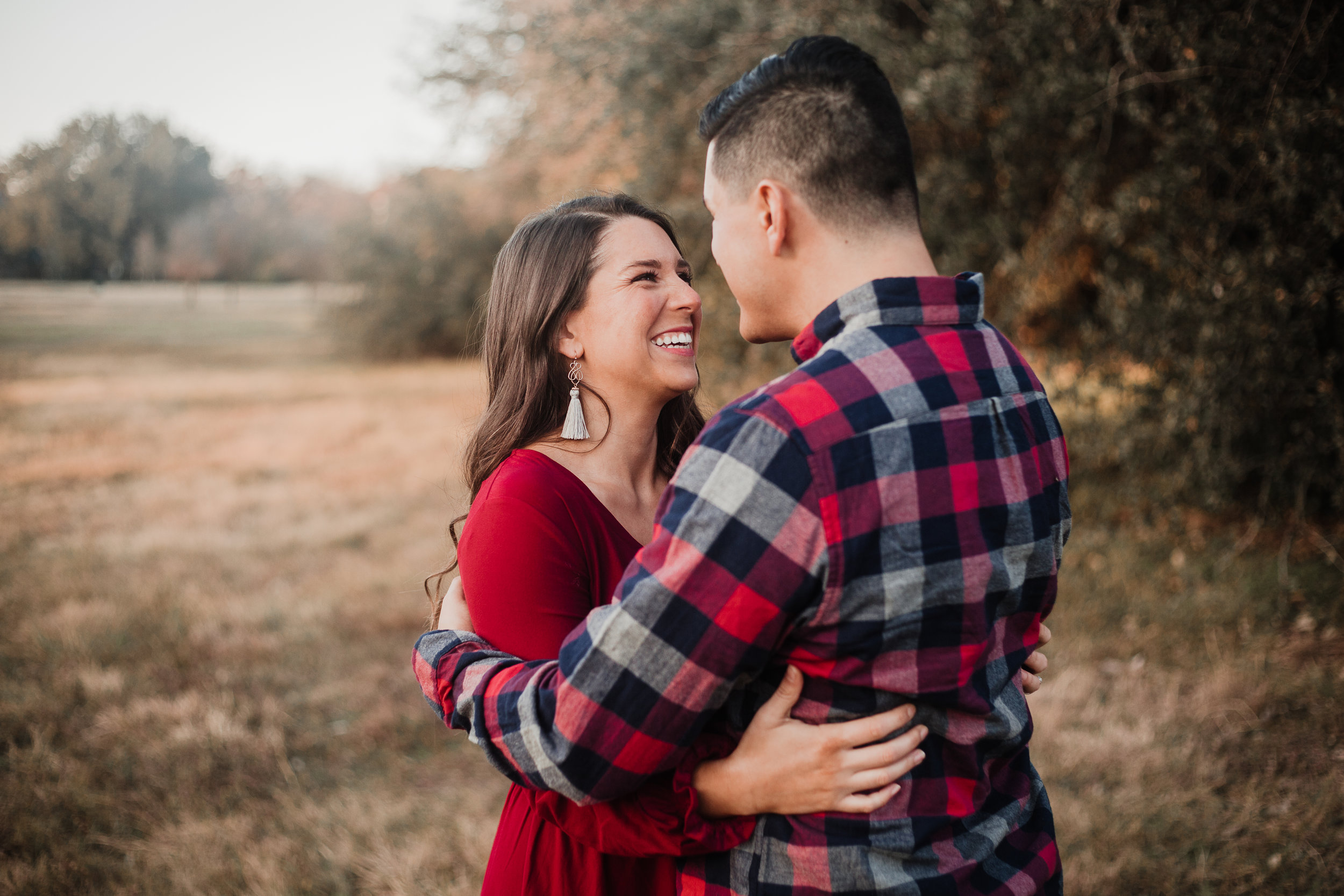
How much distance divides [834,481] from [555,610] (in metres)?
0.77

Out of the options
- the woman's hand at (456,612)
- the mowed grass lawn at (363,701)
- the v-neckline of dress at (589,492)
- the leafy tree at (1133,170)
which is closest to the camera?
the woman's hand at (456,612)

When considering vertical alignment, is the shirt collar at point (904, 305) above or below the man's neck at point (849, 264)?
below

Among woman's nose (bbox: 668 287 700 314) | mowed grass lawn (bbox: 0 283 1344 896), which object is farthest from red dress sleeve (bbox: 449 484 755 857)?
mowed grass lawn (bbox: 0 283 1344 896)

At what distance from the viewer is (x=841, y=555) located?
1175mm

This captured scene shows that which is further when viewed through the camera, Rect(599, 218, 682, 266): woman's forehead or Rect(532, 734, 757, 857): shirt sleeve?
Rect(599, 218, 682, 266): woman's forehead

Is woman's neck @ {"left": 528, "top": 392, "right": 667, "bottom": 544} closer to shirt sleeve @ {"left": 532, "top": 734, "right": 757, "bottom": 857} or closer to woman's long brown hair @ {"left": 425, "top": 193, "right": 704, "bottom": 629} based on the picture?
woman's long brown hair @ {"left": 425, "top": 193, "right": 704, "bottom": 629}

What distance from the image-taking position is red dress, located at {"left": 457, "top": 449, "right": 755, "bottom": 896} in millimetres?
1682

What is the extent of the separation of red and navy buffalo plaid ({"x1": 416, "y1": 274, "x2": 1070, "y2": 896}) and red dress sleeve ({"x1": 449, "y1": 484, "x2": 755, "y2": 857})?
85 mm

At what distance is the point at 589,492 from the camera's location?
1.98 meters

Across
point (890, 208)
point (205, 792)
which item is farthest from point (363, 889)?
point (890, 208)

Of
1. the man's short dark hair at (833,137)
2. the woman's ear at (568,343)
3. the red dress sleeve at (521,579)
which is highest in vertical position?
the man's short dark hair at (833,137)

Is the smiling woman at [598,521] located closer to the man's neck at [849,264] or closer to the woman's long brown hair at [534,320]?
the woman's long brown hair at [534,320]

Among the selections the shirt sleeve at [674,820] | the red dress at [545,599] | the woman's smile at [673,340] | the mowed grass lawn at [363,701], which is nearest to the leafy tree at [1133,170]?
the mowed grass lawn at [363,701]

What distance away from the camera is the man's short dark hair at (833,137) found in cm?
144
